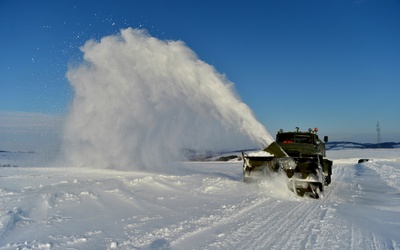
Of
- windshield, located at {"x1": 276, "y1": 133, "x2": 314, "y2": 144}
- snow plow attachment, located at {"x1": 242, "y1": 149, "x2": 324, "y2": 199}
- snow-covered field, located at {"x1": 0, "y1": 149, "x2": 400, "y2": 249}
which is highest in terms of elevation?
windshield, located at {"x1": 276, "y1": 133, "x2": 314, "y2": 144}

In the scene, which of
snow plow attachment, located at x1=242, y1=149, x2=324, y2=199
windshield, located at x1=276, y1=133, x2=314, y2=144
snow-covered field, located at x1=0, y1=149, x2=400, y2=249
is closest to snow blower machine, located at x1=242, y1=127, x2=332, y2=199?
snow plow attachment, located at x1=242, y1=149, x2=324, y2=199

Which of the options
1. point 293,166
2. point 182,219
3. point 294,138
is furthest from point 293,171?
point 182,219

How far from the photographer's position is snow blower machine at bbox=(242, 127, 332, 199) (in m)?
10.6

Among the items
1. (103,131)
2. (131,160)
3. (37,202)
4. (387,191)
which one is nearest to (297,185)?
(387,191)

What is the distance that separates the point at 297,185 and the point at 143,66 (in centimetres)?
859

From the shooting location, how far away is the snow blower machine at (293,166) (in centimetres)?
1062

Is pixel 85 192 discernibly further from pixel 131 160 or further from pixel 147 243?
pixel 131 160

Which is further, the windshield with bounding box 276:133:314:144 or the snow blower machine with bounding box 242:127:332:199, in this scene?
the windshield with bounding box 276:133:314:144

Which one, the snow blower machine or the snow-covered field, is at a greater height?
the snow blower machine

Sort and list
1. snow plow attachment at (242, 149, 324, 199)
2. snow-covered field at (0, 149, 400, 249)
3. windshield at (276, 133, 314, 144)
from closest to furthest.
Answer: snow-covered field at (0, 149, 400, 249), snow plow attachment at (242, 149, 324, 199), windshield at (276, 133, 314, 144)

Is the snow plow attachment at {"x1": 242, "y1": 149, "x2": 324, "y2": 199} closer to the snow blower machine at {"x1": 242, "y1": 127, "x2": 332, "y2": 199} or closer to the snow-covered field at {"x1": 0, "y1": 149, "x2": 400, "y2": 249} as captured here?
the snow blower machine at {"x1": 242, "y1": 127, "x2": 332, "y2": 199}

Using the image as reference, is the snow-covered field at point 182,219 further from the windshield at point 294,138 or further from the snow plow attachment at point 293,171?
the windshield at point 294,138

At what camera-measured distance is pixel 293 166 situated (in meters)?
11.0

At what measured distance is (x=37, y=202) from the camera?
6.86 meters
